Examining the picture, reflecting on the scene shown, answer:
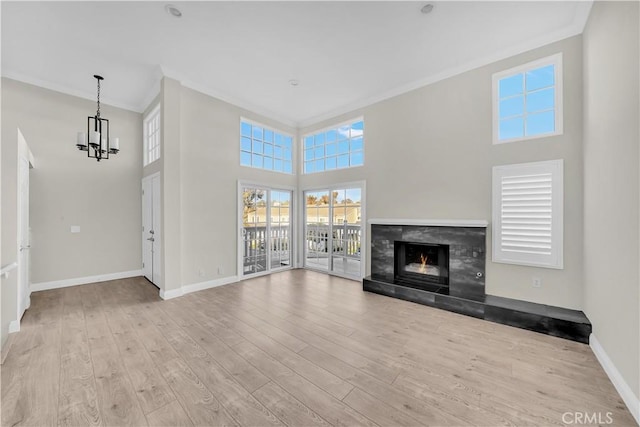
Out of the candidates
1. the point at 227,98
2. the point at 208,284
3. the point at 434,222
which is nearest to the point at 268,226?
the point at 208,284

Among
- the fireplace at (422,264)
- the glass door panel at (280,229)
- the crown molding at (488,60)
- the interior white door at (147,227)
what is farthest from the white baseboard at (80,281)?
the crown molding at (488,60)

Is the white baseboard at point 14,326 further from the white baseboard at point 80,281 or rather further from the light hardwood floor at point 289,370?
the white baseboard at point 80,281

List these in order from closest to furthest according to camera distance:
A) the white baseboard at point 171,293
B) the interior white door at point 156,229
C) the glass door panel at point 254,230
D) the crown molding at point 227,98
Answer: the white baseboard at point 171,293 < the crown molding at point 227,98 < the interior white door at point 156,229 < the glass door panel at point 254,230

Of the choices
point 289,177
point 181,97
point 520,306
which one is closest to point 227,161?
point 181,97

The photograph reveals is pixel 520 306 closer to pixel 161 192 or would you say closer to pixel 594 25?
pixel 594 25

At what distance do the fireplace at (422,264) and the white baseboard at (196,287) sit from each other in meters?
3.05

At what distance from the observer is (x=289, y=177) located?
5992mm

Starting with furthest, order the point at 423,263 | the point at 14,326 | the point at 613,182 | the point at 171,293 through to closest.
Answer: the point at 423,263 → the point at 171,293 → the point at 14,326 → the point at 613,182

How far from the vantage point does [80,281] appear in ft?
15.0

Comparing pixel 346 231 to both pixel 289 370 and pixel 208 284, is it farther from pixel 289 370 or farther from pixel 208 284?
pixel 289 370

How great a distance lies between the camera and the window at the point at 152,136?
14.9 feet

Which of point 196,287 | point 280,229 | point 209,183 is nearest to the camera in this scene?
point 196,287

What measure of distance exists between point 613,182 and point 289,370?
314 cm

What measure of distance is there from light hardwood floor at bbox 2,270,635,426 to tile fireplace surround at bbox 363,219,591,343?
0.49 ft
